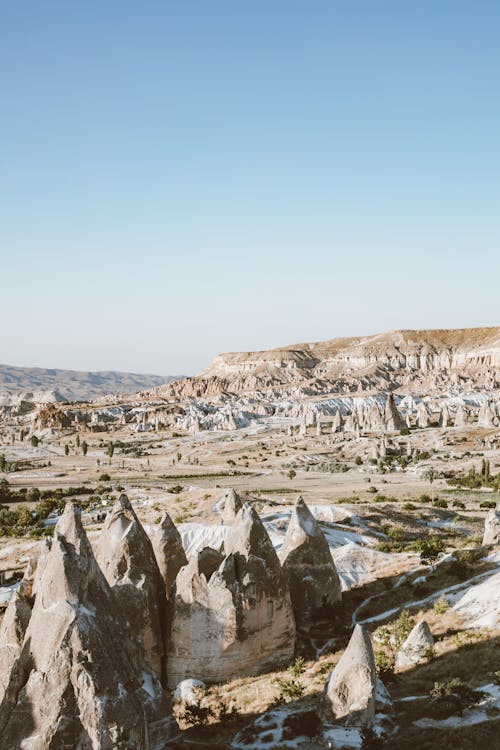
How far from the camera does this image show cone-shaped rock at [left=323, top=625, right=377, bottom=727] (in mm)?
13008

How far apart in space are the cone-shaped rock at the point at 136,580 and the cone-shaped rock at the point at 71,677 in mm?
4939

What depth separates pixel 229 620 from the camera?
1583 cm

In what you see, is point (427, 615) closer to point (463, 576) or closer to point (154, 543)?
point (463, 576)

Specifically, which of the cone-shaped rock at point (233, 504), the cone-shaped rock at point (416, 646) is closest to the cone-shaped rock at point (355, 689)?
the cone-shaped rock at point (416, 646)

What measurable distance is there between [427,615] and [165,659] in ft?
27.0

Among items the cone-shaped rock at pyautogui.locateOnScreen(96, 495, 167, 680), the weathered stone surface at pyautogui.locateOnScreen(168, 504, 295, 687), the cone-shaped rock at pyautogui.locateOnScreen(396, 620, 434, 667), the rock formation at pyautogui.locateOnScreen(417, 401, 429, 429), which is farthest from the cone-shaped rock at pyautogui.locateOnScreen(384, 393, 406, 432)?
the cone-shaped rock at pyautogui.locateOnScreen(96, 495, 167, 680)

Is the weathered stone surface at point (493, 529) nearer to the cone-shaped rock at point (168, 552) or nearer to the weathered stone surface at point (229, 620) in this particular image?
the weathered stone surface at point (229, 620)

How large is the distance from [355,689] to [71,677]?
637cm

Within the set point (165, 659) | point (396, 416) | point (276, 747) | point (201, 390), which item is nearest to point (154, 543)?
point (165, 659)

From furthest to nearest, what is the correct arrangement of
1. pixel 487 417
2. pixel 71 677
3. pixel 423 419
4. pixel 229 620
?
pixel 423 419
pixel 487 417
pixel 229 620
pixel 71 677

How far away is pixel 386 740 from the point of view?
12.8 meters

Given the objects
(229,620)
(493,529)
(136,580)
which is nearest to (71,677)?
(136,580)

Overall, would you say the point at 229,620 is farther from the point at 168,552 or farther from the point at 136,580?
the point at 168,552

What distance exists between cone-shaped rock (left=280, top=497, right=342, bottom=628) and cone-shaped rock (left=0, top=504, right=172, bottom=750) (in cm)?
917
